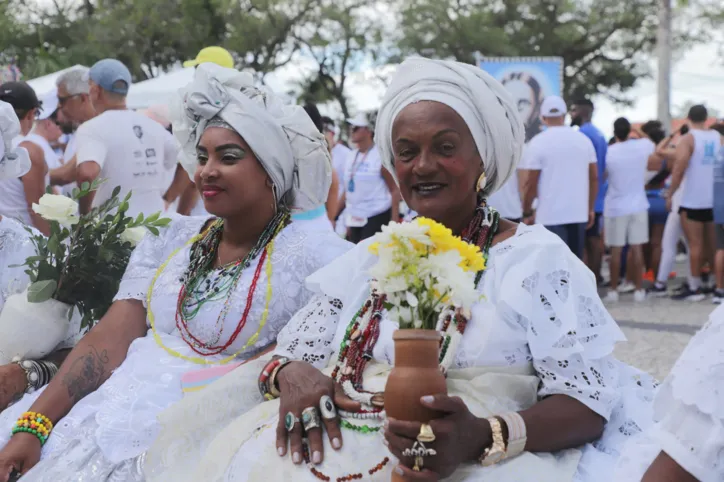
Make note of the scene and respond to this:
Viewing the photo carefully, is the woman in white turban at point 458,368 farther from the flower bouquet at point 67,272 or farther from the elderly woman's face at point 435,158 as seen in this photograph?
the flower bouquet at point 67,272

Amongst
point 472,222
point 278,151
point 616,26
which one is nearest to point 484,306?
point 472,222

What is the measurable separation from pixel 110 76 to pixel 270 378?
4.40 meters

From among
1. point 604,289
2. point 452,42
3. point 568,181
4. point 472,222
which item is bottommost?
point 604,289

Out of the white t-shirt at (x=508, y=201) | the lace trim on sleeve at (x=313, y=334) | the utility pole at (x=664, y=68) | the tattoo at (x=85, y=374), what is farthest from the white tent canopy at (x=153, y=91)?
the utility pole at (x=664, y=68)

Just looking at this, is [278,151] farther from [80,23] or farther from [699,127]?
[80,23]

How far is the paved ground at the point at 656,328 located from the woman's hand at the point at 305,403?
4.29 meters

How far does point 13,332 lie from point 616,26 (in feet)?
115

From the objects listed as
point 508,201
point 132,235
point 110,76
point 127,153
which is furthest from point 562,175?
point 132,235

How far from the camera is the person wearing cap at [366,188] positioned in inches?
372

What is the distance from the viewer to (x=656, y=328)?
27.5 feet

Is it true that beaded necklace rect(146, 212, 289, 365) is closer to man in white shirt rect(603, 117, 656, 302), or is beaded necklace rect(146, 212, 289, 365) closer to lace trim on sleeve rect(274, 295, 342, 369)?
lace trim on sleeve rect(274, 295, 342, 369)

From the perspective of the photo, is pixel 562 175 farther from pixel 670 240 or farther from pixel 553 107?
pixel 670 240

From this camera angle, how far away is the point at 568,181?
8.94m

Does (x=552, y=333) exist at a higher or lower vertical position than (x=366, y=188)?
higher
